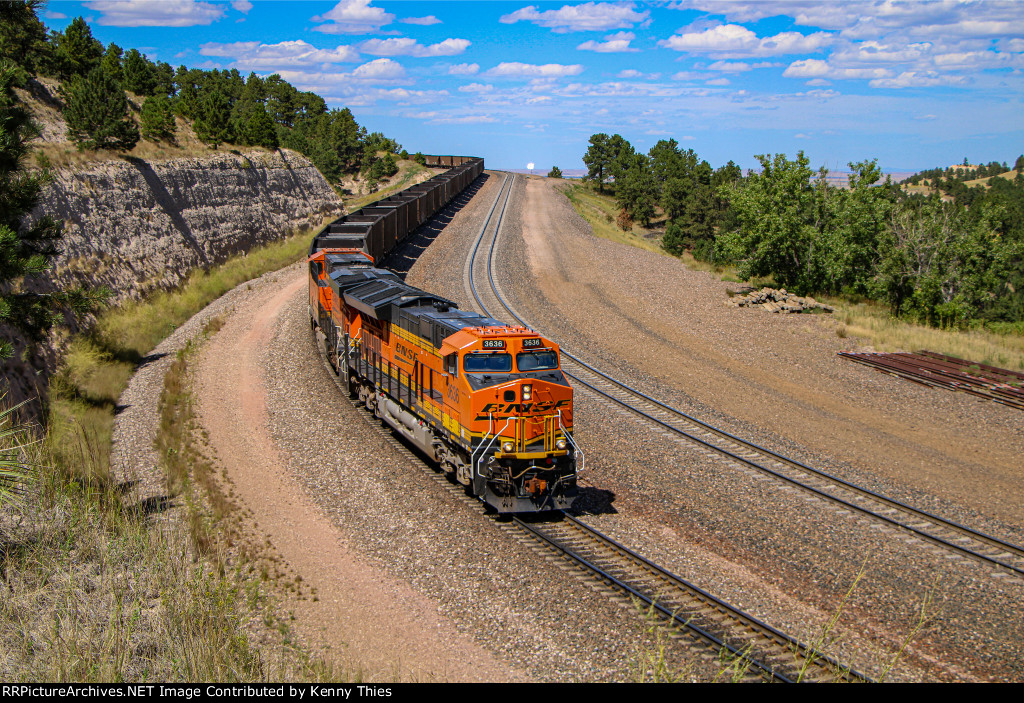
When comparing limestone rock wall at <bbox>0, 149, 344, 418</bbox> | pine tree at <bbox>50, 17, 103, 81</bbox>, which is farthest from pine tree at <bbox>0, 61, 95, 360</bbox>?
pine tree at <bbox>50, 17, 103, 81</bbox>

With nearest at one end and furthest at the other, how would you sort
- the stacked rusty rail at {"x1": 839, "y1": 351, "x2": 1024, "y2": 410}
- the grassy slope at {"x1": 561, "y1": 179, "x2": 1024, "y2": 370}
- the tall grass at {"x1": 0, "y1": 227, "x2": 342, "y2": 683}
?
the tall grass at {"x1": 0, "y1": 227, "x2": 342, "y2": 683}
the stacked rusty rail at {"x1": 839, "y1": 351, "x2": 1024, "y2": 410}
the grassy slope at {"x1": 561, "y1": 179, "x2": 1024, "y2": 370}

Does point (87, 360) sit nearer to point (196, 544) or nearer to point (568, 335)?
point (196, 544)

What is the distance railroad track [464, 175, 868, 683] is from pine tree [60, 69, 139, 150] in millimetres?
35962

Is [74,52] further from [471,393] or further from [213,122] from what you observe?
[471,393]

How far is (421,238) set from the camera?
44.4 metres

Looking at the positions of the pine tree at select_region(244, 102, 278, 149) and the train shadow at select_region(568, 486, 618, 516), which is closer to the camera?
the train shadow at select_region(568, 486, 618, 516)

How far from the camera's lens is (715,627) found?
10289 mm

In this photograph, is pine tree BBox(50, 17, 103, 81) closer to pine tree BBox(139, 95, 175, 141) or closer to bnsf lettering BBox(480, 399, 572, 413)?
pine tree BBox(139, 95, 175, 141)

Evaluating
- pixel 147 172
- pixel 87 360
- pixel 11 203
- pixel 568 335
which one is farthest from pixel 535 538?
pixel 147 172

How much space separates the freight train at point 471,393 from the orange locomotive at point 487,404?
0.02 metres

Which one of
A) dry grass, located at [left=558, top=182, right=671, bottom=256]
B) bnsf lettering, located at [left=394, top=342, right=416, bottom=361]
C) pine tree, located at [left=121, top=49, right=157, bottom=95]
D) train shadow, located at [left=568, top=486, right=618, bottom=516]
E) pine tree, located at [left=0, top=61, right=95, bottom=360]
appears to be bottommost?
train shadow, located at [left=568, top=486, right=618, bottom=516]

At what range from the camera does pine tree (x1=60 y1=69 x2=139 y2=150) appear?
36125 millimetres

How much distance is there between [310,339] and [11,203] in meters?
12.3

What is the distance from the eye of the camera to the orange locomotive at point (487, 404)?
12859 millimetres
